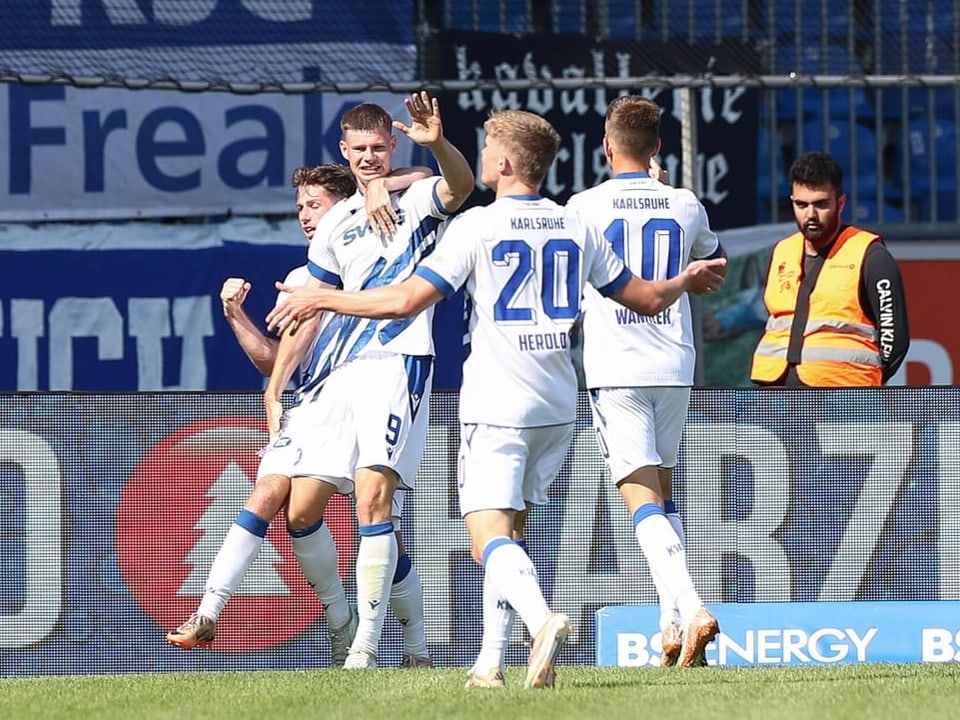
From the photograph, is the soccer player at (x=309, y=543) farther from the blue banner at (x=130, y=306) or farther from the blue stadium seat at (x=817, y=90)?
the blue stadium seat at (x=817, y=90)

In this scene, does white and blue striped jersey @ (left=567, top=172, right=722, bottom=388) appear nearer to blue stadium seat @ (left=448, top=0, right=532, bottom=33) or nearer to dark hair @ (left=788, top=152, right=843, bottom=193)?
dark hair @ (left=788, top=152, right=843, bottom=193)

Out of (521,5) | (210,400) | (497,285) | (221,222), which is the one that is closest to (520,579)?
(497,285)

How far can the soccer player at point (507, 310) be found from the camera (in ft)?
17.6

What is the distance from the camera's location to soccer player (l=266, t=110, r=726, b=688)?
5.38 metres

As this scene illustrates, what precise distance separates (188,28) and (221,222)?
4.20 ft

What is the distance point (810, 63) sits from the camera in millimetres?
12523

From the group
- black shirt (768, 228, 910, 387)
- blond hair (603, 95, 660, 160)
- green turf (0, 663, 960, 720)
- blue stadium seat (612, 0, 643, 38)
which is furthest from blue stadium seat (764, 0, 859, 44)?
green turf (0, 663, 960, 720)

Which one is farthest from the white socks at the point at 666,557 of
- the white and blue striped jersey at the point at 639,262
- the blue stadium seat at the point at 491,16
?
the blue stadium seat at the point at 491,16

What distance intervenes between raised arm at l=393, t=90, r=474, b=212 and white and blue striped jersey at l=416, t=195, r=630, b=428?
51cm

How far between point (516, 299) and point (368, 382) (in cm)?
107

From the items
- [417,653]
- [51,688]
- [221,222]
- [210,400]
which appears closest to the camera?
[51,688]

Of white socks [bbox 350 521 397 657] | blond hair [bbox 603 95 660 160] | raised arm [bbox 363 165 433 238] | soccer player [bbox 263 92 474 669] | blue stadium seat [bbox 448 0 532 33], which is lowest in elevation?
white socks [bbox 350 521 397 657]

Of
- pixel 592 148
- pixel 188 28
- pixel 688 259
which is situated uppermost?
pixel 188 28

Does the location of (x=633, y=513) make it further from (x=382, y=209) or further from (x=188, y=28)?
(x=188, y=28)
